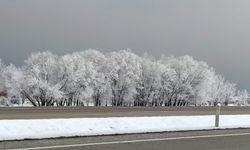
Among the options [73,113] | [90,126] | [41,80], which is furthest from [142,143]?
[41,80]

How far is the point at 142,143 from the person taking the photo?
41.1 ft

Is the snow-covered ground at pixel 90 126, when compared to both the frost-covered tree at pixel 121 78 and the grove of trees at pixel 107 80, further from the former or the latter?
the frost-covered tree at pixel 121 78

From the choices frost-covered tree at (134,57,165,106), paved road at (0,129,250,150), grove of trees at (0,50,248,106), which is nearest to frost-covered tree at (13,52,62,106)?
grove of trees at (0,50,248,106)

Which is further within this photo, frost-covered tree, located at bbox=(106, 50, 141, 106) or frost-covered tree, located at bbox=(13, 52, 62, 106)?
frost-covered tree, located at bbox=(106, 50, 141, 106)

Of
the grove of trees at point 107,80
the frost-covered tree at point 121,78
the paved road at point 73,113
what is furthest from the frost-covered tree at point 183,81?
the paved road at point 73,113

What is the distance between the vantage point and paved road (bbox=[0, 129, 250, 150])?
11500mm

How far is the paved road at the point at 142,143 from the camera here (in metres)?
11.5

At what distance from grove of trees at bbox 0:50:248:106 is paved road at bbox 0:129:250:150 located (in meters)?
63.5

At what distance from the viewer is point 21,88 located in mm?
79000

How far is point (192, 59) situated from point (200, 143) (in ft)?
287

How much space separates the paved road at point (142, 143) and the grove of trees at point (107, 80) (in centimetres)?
6354

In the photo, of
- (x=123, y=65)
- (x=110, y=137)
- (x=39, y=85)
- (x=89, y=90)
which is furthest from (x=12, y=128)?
(x=123, y=65)

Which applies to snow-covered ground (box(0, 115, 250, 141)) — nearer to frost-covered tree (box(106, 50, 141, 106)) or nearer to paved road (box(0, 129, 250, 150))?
paved road (box(0, 129, 250, 150))

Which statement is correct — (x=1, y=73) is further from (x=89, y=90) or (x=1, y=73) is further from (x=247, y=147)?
(x=247, y=147)
